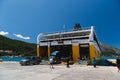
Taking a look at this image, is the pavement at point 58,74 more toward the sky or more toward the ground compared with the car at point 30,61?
more toward the ground

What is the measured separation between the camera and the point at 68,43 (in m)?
44.8

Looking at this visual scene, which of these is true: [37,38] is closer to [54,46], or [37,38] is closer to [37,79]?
[54,46]

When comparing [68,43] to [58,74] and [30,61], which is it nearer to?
[30,61]

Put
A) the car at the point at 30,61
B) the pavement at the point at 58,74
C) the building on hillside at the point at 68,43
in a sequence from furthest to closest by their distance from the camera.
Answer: the building on hillside at the point at 68,43 → the car at the point at 30,61 → the pavement at the point at 58,74

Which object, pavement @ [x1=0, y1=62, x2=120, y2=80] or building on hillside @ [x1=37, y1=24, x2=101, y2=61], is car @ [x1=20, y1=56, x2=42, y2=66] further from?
pavement @ [x1=0, y1=62, x2=120, y2=80]

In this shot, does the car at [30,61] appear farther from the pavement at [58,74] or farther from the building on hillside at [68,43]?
the pavement at [58,74]

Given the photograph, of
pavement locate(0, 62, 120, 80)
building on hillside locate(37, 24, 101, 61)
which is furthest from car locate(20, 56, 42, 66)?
pavement locate(0, 62, 120, 80)

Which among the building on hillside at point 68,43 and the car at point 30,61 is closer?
the car at point 30,61

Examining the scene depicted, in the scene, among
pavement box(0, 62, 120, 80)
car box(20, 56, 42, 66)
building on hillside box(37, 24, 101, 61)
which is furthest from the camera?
building on hillside box(37, 24, 101, 61)

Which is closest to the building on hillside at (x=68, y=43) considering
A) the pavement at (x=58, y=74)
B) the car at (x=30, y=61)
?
the car at (x=30, y=61)

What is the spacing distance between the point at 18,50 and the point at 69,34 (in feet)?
301

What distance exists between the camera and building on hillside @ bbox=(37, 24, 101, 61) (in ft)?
144

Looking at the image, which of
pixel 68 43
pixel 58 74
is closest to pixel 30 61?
pixel 68 43

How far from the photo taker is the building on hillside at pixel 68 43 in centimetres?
4386
